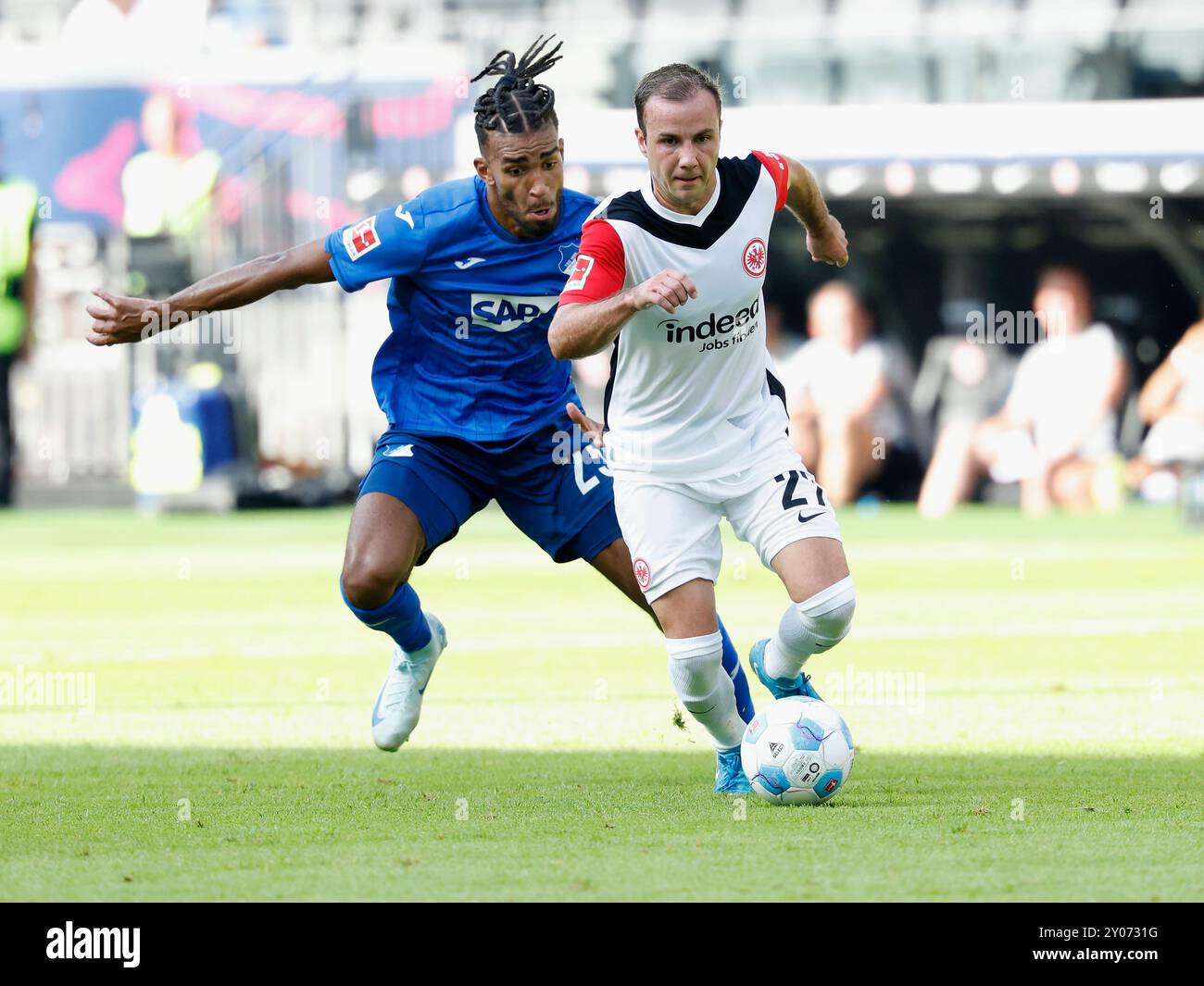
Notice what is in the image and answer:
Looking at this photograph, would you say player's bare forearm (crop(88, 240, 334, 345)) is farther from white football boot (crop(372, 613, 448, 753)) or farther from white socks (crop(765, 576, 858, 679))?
white socks (crop(765, 576, 858, 679))

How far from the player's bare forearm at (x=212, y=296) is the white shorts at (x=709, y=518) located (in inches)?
55.9

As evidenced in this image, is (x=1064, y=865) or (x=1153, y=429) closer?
(x=1064, y=865)

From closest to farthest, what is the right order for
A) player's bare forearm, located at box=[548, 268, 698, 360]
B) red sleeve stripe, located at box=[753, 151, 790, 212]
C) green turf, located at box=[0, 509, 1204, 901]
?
green turf, located at box=[0, 509, 1204, 901]
player's bare forearm, located at box=[548, 268, 698, 360]
red sleeve stripe, located at box=[753, 151, 790, 212]

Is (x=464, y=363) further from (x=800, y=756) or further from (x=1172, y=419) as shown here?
(x=1172, y=419)

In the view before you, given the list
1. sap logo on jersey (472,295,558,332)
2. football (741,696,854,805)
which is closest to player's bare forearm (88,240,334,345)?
sap logo on jersey (472,295,558,332)

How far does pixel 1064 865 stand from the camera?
5.05 m

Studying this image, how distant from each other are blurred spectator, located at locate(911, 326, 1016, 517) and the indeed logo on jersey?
66.0 ft

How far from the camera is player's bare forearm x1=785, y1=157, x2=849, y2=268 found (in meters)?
6.72

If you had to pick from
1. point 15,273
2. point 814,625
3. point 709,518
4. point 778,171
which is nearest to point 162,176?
point 15,273

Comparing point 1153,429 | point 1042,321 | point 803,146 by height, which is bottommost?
point 1153,429

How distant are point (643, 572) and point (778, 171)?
4.84 feet

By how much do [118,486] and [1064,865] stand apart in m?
26.6
